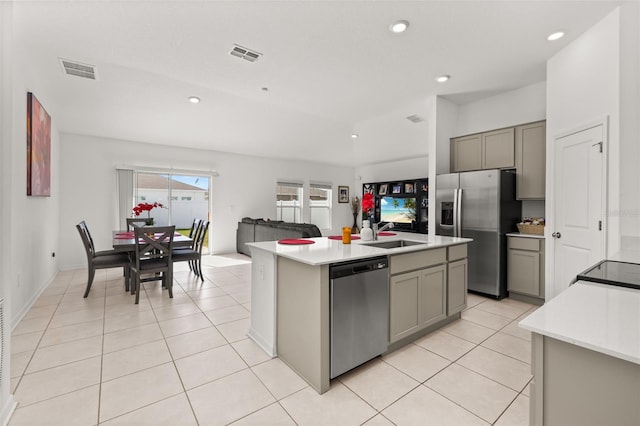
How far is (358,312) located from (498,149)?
11.4 feet

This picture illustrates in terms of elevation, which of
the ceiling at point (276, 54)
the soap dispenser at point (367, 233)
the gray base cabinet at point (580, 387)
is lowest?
the gray base cabinet at point (580, 387)

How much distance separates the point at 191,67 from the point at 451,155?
12.9 feet

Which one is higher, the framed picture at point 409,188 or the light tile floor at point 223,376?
the framed picture at point 409,188

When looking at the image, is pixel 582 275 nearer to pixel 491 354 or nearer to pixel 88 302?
pixel 491 354

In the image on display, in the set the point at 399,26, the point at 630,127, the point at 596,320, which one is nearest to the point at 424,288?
the point at 596,320

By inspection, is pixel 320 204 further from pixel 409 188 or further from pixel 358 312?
pixel 358 312

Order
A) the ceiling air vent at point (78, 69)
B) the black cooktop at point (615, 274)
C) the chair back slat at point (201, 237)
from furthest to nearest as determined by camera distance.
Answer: the chair back slat at point (201, 237), the ceiling air vent at point (78, 69), the black cooktop at point (615, 274)

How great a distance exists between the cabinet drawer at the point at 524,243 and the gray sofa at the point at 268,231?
2.59m

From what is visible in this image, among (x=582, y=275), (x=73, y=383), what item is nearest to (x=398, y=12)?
(x=582, y=275)

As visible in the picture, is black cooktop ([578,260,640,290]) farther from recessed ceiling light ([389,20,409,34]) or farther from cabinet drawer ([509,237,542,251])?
recessed ceiling light ([389,20,409,34])

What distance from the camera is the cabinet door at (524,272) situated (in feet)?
11.6

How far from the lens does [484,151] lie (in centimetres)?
425

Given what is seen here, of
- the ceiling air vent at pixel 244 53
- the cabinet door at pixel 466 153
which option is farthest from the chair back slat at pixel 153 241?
the cabinet door at pixel 466 153

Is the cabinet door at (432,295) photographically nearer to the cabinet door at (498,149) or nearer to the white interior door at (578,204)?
the white interior door at (578,204)
